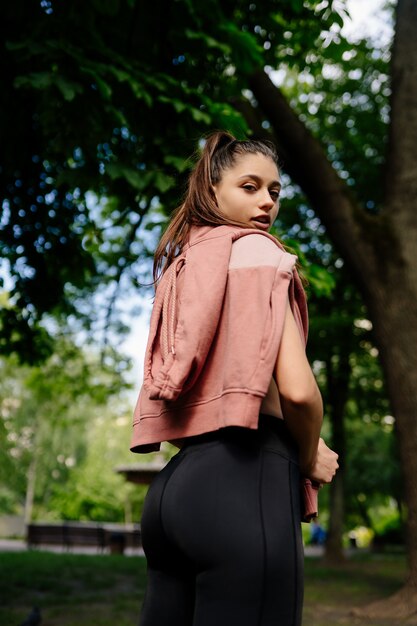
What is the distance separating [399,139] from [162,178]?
5.50 meters

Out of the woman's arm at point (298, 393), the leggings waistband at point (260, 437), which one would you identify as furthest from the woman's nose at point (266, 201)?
the leggings waistband at point (260, 437)

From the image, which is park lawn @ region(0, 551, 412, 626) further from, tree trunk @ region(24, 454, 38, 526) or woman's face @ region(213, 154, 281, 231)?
tree trunk @ region(24, 454, 38, 526)

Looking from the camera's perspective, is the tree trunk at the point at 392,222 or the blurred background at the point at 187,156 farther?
the tree trunk at the point at 392,222

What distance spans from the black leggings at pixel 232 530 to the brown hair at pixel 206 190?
63 centimetres

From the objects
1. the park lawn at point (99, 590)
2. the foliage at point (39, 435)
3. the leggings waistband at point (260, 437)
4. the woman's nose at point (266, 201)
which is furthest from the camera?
the foliage at point (39, 435)

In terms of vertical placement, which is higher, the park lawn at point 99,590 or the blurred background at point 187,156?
the blurred background at point 187,156

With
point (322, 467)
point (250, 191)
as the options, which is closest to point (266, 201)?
point (250, 191)

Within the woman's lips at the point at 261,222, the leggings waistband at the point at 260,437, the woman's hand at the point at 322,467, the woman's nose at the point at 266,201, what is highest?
the woman's nose at the point at 266,201

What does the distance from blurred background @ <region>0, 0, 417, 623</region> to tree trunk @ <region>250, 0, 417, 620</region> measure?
0.02 metres

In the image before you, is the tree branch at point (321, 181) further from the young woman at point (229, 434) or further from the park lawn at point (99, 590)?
the young woman at point (229, 434)

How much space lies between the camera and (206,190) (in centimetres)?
207

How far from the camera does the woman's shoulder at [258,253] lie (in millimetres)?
1760

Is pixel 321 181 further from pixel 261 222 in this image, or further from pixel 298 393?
pixel 298 393

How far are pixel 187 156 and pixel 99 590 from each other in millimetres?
6882
